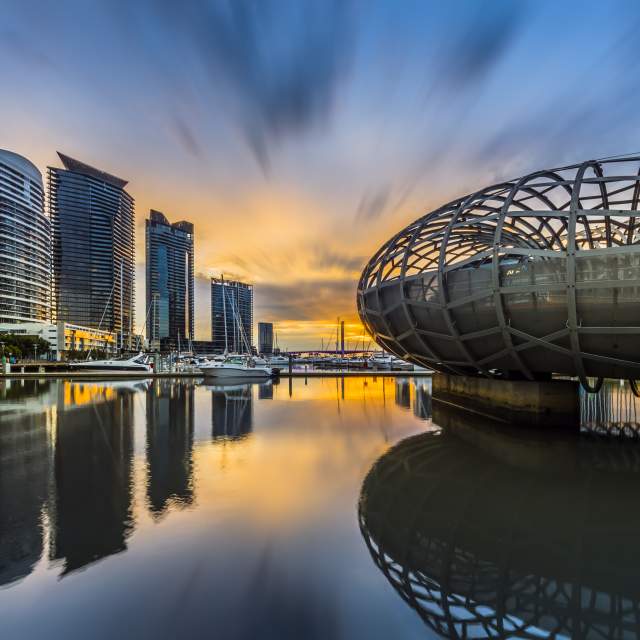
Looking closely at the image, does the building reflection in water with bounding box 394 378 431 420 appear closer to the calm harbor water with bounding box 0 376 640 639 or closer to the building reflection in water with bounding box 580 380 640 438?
the calm harbor water with bounding box 0 376 640 639

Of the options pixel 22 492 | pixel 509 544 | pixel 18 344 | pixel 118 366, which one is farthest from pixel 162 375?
pixel 509 544

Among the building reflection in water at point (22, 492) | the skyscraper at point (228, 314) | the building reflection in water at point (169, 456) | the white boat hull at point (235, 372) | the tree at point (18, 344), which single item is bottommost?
the building reflection in water at point (169, 456)

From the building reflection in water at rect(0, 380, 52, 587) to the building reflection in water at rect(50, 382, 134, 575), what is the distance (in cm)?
24

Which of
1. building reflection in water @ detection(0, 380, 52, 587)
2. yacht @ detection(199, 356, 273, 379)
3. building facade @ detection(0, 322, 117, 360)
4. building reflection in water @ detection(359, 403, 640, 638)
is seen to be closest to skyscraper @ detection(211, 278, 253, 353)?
building facade @ detection(0, 322, 117, 360)

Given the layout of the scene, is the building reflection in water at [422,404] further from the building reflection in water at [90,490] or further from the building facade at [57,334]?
the building facade at [57,334]

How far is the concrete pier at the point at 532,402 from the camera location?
14234 millimetres

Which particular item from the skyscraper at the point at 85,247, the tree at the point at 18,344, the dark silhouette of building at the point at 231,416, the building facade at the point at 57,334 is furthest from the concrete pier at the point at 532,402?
the skyscraper at the point at 85,247

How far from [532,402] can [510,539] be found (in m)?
10.4

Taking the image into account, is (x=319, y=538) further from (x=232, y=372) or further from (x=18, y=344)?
(x=18, y=344)

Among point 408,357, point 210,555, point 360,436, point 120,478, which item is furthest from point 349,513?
point 408,357

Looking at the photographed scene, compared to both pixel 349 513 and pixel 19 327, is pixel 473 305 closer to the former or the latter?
pixel 349 513

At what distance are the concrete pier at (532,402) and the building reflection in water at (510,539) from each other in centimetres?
384

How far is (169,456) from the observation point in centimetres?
1019

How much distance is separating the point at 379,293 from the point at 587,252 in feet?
29.1
